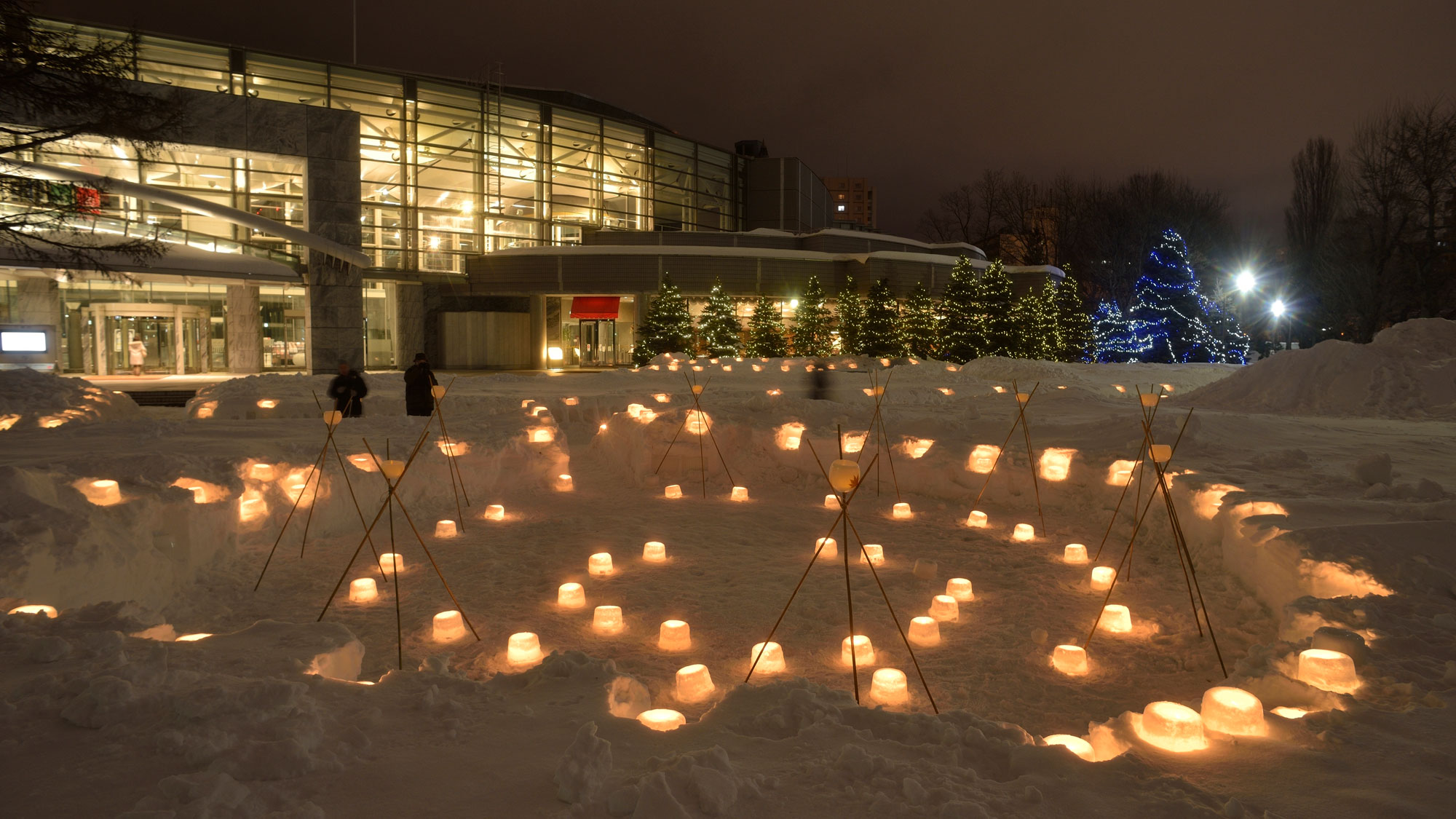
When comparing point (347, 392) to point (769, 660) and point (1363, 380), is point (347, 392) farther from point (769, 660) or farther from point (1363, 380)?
point (1363, 380)

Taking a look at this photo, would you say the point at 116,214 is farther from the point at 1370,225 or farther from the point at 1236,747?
the point at 1370,225


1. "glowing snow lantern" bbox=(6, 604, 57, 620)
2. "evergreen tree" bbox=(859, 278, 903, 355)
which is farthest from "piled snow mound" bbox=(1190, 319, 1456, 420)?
"glowing snow lantern" bbox=(6, 604, 57, 620)

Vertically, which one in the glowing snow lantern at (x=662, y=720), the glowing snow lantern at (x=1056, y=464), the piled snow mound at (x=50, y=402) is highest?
the piled snow mound at (x=50, y=402)

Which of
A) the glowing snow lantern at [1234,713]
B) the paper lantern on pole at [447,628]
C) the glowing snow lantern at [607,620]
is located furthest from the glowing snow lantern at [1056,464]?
the paper lantern on pole at [447,628]

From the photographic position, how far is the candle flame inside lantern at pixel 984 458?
33.2ft

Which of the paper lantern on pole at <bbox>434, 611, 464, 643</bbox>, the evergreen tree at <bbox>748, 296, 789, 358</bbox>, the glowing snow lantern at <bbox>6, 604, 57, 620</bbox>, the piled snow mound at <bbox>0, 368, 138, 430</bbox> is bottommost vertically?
the paper lantern on pole at <bbox>434, 611, 464, 643</bbox>

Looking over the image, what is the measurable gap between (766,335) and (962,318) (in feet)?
24.1

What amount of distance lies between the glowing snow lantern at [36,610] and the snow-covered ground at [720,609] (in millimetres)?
184

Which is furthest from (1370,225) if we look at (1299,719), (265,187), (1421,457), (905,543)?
(265,187)

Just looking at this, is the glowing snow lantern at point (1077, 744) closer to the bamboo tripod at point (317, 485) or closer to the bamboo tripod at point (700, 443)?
the bamboo tripod at point (317, 485)

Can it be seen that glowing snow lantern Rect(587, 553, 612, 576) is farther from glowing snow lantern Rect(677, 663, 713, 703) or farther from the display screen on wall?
the display screen on wall

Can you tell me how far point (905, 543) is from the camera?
8.54m

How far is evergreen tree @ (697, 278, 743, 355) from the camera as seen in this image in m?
30.1

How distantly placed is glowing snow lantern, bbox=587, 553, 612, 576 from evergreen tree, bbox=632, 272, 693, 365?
21.9 m
